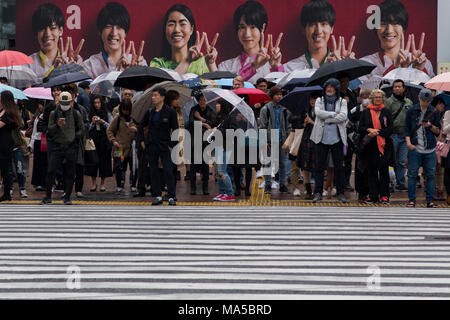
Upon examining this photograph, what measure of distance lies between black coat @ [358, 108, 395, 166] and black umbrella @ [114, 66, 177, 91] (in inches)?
168

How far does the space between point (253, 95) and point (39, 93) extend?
443 cm

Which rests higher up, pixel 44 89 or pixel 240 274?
pixel 44 89

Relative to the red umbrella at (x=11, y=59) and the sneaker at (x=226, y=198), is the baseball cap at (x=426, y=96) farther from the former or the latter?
the red umbrella at (x=11, y=59)

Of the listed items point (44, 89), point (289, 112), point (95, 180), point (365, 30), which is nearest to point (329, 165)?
point (289, 112)

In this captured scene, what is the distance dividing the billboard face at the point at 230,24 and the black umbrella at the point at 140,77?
20.3 meters

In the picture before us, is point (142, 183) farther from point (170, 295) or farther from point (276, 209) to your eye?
point (170, 295)

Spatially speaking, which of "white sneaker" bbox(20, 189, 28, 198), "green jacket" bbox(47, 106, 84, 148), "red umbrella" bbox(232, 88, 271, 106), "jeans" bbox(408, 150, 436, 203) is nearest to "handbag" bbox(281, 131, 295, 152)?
"red umbrella" bbox(232, 88, 271, 106)

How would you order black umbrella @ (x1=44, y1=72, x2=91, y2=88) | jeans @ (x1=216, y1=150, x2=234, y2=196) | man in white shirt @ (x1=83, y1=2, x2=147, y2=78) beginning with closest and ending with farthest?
1. jeans @ (x1=216, y1=150, x2=234, y2=196)
2. black umbrella @ (x1=44, y1=72, x2=91, y2=88)
3. man in white shirt @ (x1=83, y1=2, x2=147, y2=78)

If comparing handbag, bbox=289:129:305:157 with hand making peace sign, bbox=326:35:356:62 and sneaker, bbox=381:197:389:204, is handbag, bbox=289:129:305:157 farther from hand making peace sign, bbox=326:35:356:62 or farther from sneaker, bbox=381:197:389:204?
hand making peace sign, bbox=326:35:356:62

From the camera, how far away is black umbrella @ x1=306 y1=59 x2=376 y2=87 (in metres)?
15.1

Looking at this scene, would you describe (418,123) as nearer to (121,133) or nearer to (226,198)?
(226,198)

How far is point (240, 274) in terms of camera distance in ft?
25.4

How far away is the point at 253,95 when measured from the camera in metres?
16.5

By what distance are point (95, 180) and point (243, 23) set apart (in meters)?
22.1
